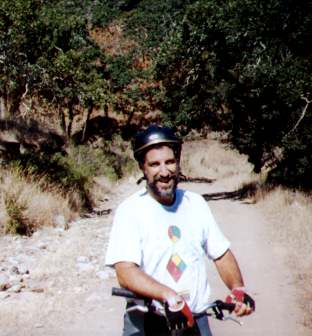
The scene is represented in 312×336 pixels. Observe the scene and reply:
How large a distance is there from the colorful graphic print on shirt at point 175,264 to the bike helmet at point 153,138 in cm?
45

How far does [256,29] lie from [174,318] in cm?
1429

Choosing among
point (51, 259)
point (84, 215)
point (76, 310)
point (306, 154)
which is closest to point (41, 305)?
point (76, 310)

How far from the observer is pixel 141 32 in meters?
41.1

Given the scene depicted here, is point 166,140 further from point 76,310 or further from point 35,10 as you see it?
point 35,10

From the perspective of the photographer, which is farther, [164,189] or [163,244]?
[164,189]

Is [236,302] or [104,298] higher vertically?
[236,302]

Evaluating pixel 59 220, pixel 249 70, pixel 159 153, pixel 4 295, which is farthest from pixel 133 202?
pixel 249 70

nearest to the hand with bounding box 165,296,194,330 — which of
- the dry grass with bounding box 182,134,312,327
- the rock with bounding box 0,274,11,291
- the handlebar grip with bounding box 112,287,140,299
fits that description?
the handlebar grip with bounding box 112,287,140,299

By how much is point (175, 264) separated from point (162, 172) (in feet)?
1.59

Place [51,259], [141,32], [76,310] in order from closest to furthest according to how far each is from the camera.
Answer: [76,310] → [51,259] → [141,32]

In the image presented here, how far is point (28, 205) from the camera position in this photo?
11531 millimetres

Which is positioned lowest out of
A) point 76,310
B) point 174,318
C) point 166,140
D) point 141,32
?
point 76,310

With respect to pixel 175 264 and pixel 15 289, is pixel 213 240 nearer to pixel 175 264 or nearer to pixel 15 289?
pixel 175 264

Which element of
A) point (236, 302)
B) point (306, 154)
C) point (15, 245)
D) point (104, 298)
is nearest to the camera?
point (236, 302)
